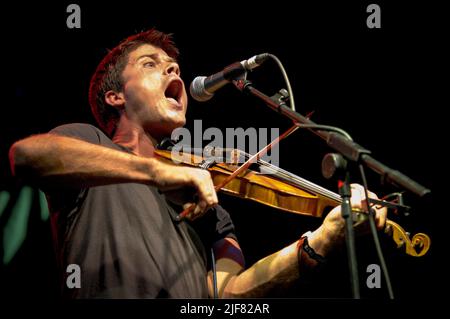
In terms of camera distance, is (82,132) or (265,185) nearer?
(82,132)

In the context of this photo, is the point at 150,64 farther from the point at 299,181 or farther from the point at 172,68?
the point at 299,181

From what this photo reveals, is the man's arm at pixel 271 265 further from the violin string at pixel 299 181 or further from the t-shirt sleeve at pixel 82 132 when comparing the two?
the t-shirt sleeve at pixel 82 132

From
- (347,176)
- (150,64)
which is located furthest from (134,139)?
(347,176)

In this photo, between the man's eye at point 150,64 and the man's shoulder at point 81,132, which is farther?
the man's eye at point 150,64

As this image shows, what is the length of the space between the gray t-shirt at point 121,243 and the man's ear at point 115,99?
1.66ft

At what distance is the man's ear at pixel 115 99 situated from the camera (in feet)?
8.96

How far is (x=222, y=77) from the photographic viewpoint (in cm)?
207

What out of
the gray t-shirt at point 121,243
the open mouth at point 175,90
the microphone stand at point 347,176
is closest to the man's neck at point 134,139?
the open mouth at point 175,90

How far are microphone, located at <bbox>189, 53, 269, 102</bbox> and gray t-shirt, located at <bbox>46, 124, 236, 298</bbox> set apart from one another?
0.47 m

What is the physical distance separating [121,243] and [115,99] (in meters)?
1.03

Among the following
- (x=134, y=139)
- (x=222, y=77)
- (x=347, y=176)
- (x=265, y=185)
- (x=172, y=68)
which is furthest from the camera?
(x=172, y=68)
